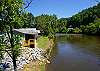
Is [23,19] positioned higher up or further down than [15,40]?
higher up

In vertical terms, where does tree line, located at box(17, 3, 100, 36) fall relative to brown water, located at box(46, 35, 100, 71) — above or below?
above

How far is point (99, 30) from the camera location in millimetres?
99562

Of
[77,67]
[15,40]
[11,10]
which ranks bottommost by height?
[77,67]

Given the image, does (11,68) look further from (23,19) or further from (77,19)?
(77,19)

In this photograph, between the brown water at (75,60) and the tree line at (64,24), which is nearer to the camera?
the brown water at (75,60)

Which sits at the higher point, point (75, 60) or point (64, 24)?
point (64, 24)

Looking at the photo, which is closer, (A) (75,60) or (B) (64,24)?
(A) (75,60)

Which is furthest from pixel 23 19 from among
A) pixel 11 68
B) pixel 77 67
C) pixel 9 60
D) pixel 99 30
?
A: pixel 99 30

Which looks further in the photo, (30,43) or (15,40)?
(30,43)

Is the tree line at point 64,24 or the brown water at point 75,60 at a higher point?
the tree line at point 64,24

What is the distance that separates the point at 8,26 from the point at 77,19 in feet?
490

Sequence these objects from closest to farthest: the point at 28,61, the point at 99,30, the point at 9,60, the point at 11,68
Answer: the point at 11,68 < the point at 9,60 < the point at 28,61 < the point at 99,30

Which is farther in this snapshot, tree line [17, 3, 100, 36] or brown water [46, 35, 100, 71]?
tree line [17, 3, 100, 36]

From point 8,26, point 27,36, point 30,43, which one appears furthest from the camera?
point 27,36
